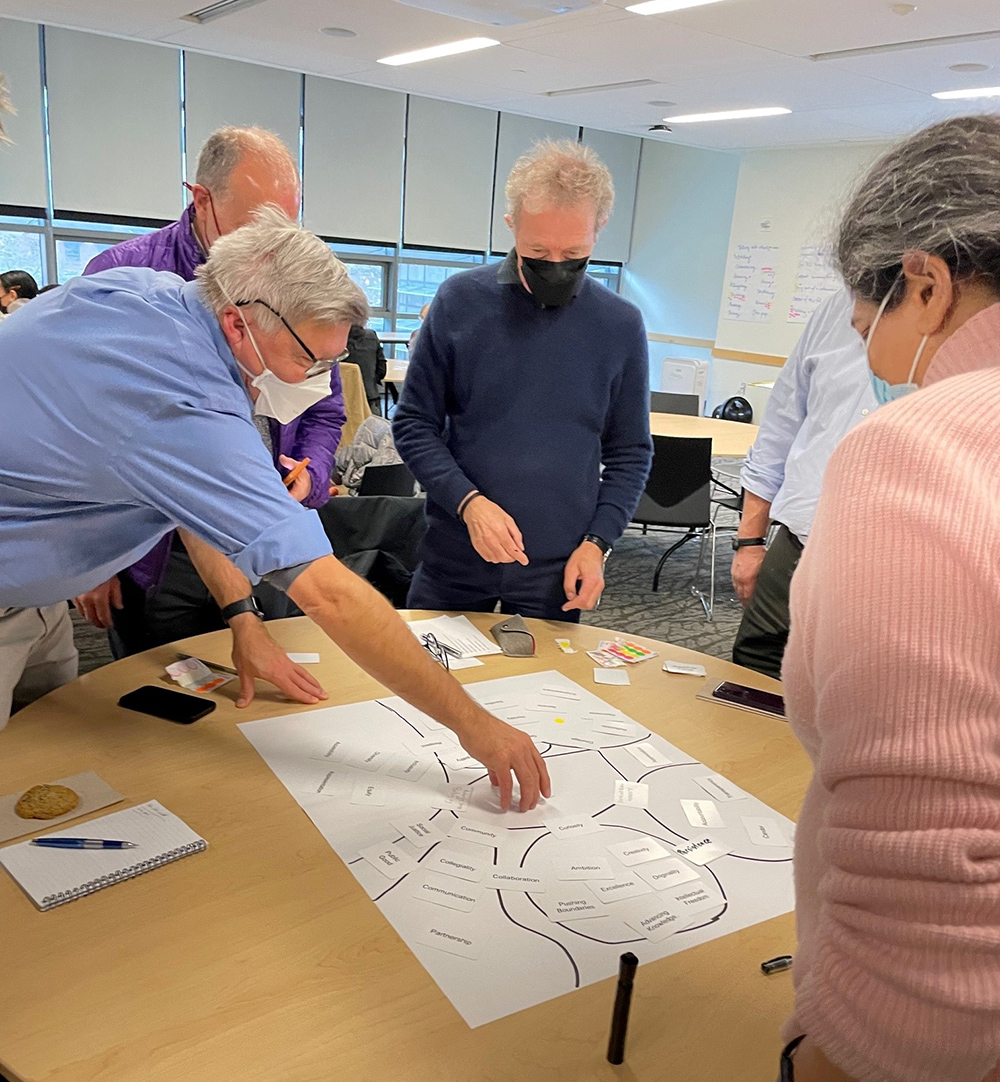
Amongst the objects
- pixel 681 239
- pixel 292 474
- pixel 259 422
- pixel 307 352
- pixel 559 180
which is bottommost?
pixel 292 474

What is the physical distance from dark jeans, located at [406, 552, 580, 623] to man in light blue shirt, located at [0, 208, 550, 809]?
2.69ft

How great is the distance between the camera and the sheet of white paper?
5.79 ft

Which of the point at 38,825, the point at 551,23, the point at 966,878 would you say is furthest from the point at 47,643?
the point at 551,23

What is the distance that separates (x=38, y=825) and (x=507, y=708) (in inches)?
30.4

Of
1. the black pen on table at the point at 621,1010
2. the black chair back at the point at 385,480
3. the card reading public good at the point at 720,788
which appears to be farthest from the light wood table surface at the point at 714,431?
the black pen on table at the point at 621,1010

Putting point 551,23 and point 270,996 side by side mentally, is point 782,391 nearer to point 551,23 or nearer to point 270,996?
point 270,996

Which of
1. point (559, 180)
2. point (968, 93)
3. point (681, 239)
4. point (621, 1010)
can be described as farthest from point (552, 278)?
point (681, 239)

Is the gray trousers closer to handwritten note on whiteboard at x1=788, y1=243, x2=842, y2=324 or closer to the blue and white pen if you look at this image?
the blue and white pen

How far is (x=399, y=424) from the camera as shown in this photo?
87.2 inches

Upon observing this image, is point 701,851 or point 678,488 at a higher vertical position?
point 701,851

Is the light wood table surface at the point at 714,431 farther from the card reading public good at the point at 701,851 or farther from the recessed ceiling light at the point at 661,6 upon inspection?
the card reading public good at the point at 701,851

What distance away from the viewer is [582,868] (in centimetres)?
117

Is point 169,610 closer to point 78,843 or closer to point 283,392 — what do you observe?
point 283,392

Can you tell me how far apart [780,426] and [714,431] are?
310cm
